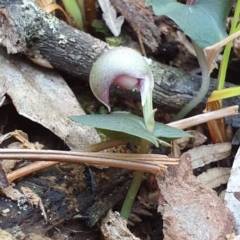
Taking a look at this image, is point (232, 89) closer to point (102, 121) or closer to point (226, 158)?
point (226, 158)

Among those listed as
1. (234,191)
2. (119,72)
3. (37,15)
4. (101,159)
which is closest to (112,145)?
(101,159)

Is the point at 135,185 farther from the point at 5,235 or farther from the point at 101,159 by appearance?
the point at 5,235

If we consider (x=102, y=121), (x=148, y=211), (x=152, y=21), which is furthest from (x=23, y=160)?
(x=152, y=21)

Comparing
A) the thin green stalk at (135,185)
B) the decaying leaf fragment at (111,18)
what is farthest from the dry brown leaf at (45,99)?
the decaying leaf fragment at (111,18)

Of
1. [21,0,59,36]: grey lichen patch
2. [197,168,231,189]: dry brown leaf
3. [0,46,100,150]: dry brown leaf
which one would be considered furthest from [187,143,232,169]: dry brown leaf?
[21,0,59,36]: grey lichen patch

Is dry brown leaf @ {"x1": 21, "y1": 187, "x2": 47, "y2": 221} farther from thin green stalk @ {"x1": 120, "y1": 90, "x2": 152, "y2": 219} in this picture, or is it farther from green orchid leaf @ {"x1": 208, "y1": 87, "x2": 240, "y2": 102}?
green orchid leaf @ {"x1": 208, "y1": 87, "x2": 240, "y2": 102}

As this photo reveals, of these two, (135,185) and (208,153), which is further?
(208,153)

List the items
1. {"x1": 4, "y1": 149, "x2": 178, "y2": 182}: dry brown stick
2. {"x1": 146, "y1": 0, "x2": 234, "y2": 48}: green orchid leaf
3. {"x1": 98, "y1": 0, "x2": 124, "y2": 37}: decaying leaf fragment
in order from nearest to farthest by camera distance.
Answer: {"x1": 4, "y1": 149, "x2": 178, "y2": 182}: dry brown stick
{"x1": 146, "y1": 0, "x2": 234, "y2": 48}: green orchid leaf
{"x1": 98, "y1": 0, "x2": 124, "y2": 37}: decaying leaf fragment
